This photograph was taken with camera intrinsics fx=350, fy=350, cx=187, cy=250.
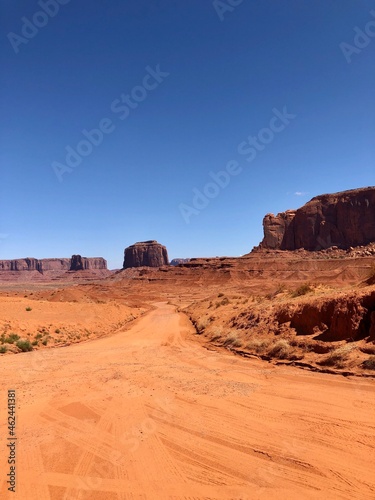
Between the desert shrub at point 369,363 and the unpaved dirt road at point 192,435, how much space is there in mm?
652

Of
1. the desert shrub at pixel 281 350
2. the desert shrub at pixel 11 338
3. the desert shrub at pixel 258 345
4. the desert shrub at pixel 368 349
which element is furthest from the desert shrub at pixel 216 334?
the desert shrub at pixel 11 338

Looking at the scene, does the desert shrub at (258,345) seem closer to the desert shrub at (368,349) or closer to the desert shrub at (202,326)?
the desert shrub at (368,349)

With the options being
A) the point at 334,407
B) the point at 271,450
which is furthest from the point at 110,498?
the point at 334,407

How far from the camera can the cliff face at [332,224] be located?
92.6m

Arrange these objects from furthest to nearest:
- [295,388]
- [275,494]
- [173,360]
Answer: [173,360] → [295,388] → [275,494]

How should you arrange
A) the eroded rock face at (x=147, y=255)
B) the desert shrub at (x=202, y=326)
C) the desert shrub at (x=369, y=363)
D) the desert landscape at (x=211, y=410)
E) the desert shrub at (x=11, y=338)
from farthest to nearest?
the eroded rock face at (x=147, y=255) → the desert shrub at (x=202, y=326) → the desert shrub at (x=11, y=338) → the desert shrub at (x=369, y=363) → the desert landscape at (x=211, y=410)

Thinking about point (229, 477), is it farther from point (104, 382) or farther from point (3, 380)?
point (3, 380)

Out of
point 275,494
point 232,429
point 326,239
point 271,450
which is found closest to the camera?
point 275,494

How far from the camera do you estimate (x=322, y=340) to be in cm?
1188

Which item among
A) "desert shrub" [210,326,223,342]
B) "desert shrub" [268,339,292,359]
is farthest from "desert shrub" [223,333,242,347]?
"desert shrub" [268,339,292,359]

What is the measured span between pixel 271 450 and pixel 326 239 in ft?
333

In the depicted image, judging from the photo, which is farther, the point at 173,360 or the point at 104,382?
the point at 173,360

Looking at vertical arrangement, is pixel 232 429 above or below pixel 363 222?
below

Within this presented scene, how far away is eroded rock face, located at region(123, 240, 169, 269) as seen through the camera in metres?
188
